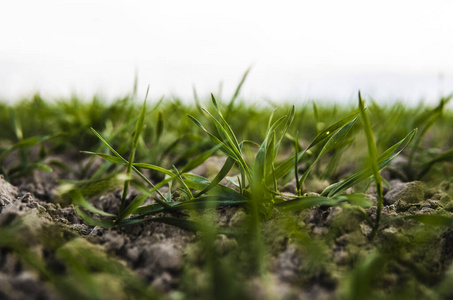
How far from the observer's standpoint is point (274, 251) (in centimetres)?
81

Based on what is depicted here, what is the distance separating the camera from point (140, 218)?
0.97 m

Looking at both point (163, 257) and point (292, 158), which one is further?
point (292, 158)

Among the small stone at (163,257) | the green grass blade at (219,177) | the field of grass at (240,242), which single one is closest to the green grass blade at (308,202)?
the field of grass at (240,242)

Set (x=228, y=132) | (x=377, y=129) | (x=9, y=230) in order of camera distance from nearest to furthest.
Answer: (x=9, y=230) → (x=228, y=132) → (x=377, y=129)

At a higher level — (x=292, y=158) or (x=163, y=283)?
(x=292, y=158)

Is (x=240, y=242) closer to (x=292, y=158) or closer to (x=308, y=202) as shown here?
(x=308, y=202)

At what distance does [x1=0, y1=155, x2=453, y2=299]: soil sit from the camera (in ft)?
2.28

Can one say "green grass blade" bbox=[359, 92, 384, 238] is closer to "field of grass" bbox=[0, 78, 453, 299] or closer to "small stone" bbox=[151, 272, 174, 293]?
"field of grass" bbox=[0, 78, 453, 299]

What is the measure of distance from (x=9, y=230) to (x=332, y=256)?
27.1 inches

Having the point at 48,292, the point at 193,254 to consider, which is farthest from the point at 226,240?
the point at 48,292

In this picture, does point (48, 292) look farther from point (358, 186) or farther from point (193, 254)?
point (358, 186)

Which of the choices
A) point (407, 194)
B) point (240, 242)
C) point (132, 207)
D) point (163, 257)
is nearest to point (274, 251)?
point (240, 242)

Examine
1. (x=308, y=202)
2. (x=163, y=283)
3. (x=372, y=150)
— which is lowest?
(x=163, y=283)

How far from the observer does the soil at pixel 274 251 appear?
694mm
